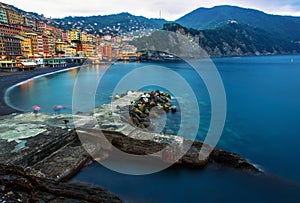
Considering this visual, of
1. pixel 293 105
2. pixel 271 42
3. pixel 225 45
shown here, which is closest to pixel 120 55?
pixel 225 45

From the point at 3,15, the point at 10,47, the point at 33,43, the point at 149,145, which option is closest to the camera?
the point at 149,145

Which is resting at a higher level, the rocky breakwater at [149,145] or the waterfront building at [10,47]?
the waterfront building at [10,47]

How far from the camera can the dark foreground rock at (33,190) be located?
12.1 feet

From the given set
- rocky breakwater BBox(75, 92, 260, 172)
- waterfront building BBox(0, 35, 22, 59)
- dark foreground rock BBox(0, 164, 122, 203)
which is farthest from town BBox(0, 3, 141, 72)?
dark foreground rock BBox(0, 164, 122, 203)

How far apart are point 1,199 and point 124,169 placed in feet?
20.8

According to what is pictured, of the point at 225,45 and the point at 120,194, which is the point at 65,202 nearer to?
the point at 120,194

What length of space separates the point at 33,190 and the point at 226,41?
166m

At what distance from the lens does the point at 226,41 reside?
152875 mm

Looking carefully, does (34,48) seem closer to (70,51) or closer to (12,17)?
(70,51)

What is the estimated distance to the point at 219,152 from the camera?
1028cm

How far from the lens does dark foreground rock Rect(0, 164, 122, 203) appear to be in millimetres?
3680

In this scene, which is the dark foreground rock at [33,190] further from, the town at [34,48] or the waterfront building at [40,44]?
the waterfront building at [40,44]

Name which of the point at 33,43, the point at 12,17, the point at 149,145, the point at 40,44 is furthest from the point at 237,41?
the point at 149,145

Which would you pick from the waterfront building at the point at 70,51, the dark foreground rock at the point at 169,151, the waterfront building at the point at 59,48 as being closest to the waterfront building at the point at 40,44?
the waterfront building at the point at 59,48
